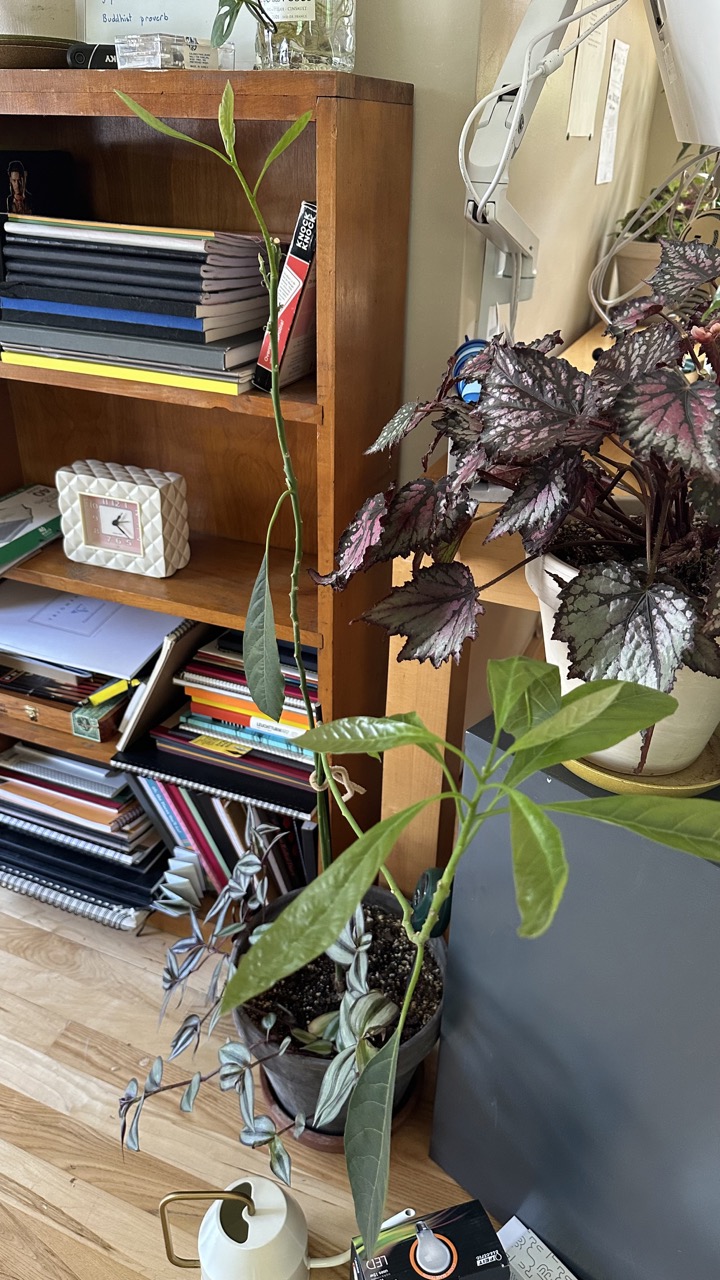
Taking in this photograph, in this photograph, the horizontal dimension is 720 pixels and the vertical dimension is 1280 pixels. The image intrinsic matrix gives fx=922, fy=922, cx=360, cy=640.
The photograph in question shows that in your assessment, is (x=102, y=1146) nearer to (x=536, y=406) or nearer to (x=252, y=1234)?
(x=252, y=1234)

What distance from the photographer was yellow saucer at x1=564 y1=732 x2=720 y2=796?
79 cm

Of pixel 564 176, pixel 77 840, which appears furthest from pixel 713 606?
pixel 564 176

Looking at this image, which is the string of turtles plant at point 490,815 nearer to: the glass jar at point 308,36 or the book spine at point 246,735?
the glass jar at point 308,36

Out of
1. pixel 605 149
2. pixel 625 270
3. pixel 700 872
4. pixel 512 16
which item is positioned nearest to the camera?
pixel 700 872

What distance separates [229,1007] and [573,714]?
0.23 m

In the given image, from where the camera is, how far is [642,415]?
59 cm

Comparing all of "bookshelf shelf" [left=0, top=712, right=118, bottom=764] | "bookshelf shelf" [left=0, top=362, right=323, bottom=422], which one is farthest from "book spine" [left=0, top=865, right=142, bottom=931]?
"bookshelf shelf" [left=0, top=362, right=323, bottom=422]

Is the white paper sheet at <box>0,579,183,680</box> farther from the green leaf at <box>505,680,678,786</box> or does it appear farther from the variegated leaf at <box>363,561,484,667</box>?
the green leaf at <box>505,680,678,786</box>

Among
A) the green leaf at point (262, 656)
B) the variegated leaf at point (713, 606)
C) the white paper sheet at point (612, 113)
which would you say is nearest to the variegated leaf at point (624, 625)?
the variegated leaf at point (713, 606)

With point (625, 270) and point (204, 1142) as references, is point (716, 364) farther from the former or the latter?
point (625, 270)

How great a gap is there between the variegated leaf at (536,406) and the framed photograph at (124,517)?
0.75 meters

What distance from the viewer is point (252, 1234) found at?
982 millimetres

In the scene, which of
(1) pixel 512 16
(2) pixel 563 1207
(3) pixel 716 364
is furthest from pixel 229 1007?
(1) pixel 512 16

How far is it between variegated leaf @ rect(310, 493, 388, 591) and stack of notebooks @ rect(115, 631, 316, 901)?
512mm
